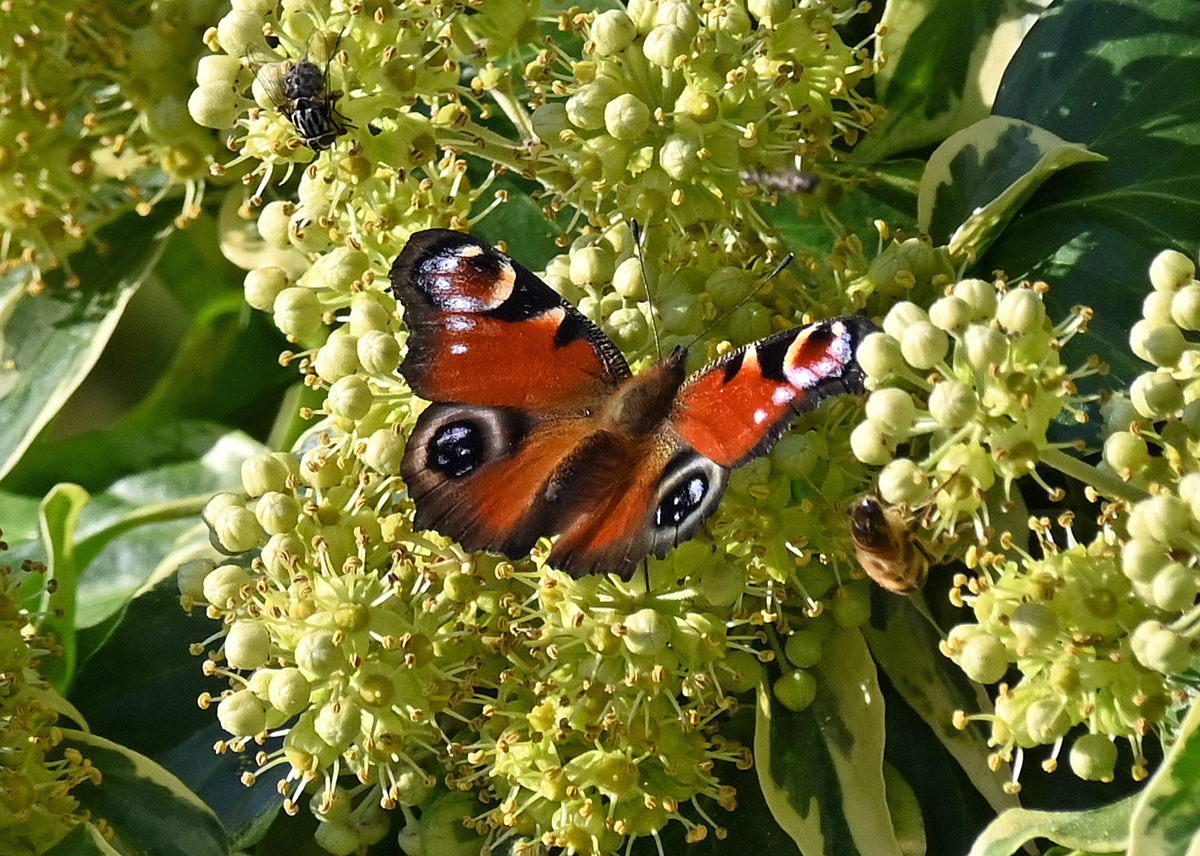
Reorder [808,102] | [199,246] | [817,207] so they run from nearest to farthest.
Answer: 1. [808,102]
2. [817,207]
3. [199,246]

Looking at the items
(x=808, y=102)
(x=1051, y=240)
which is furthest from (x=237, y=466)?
(x=1051, y=240)

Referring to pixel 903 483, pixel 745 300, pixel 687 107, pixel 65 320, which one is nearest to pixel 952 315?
pixel 903 483

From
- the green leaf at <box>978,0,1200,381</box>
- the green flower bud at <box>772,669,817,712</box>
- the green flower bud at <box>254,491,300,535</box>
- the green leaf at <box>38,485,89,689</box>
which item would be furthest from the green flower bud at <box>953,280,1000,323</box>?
the green leaf at <box>38,485,89,689</box>

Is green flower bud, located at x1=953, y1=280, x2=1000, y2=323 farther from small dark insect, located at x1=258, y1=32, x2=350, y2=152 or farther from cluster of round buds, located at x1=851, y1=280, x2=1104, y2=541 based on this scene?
small dark insect, located at x1=258, y1=32, x2=350, y2=152

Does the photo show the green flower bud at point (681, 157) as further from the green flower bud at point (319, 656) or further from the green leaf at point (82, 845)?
the green leaf at point (82, 845)

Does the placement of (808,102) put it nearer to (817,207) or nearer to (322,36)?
(817,207)

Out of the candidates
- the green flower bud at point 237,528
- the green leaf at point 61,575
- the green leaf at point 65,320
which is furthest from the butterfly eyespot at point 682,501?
the green leaf at point 65,320

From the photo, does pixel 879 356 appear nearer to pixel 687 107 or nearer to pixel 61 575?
pixel 687 107
